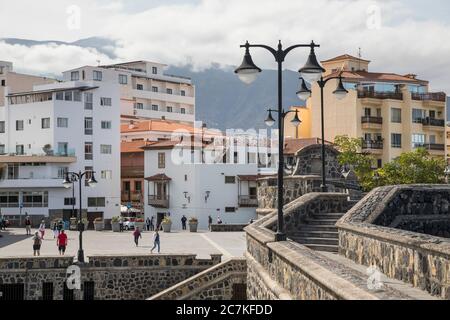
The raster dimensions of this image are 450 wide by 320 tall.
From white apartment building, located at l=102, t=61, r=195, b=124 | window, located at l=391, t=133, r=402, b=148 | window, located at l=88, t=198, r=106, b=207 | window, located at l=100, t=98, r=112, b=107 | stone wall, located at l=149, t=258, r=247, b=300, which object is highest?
white apartment building, located at l=102, t=61, r=195, b=124

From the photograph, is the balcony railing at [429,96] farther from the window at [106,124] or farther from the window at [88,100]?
the window at [88,100]

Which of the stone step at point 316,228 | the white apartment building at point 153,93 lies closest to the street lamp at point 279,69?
the stone step at point 316,228

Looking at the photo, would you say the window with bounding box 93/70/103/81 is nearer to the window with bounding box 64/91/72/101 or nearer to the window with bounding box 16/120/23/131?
the window with bounding box 64/91/72/101

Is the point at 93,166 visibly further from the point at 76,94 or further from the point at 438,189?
the point at 438,189

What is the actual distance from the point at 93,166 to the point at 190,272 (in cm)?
3489

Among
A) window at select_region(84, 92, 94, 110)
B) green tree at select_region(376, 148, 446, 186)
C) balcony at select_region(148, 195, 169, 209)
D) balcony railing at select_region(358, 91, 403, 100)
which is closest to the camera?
green tree at select_region(376, 148, 446, 186)

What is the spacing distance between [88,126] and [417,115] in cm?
2683

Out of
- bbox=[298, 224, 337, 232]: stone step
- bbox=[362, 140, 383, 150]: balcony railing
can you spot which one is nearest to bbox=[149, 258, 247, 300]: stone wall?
bbox=[298, 224, 337, 232]: stone step

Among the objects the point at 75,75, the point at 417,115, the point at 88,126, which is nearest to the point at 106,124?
the point at 88,126

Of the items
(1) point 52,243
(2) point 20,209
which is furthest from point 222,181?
(1) point 52,243

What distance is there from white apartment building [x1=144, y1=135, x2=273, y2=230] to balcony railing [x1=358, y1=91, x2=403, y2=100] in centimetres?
994

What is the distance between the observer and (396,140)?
61.6 meters

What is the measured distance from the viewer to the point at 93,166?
60875 mm

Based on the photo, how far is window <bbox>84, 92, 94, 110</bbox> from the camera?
61438 millimetres
